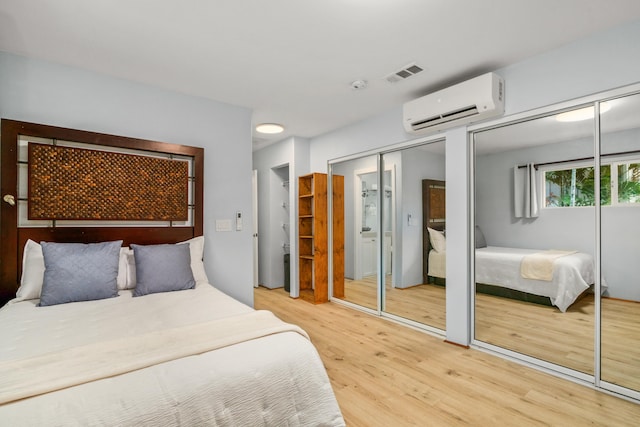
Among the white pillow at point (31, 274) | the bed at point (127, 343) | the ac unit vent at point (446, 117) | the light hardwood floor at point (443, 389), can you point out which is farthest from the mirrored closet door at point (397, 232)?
the white pillow at point (31, 274)

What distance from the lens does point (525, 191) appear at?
273 centimetres

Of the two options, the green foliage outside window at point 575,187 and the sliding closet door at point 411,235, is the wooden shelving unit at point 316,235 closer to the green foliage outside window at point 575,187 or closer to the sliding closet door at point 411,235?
the sliding closet door at point 411,235

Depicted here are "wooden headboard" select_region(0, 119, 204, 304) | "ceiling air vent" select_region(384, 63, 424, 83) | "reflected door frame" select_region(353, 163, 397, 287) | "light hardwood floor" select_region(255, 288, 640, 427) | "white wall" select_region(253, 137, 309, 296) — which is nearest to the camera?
"light hardwood floor" select_region(255, 288, 640, 427)

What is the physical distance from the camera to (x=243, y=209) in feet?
11.7

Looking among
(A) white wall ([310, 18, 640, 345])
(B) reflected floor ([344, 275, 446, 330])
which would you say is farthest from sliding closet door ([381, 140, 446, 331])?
(A) white wall ([310, 18, 640, 345])

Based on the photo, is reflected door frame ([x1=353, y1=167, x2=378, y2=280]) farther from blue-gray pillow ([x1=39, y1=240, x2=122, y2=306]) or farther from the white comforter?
blue-gray pillow ([x1=39, y1=240, x2=122, y2=306])

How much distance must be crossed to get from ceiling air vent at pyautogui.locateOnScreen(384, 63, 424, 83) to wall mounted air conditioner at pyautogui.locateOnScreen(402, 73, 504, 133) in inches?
12.3

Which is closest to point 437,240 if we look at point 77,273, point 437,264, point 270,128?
point 437,264

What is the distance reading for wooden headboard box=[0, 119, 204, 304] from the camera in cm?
237

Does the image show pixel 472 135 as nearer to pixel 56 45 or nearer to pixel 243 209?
pixel 243 209

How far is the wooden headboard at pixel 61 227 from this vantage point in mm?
2367

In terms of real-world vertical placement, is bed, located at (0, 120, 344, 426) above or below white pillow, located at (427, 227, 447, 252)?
below

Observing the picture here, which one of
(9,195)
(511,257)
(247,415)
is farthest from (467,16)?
(9,195)

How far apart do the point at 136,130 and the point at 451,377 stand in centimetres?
354
